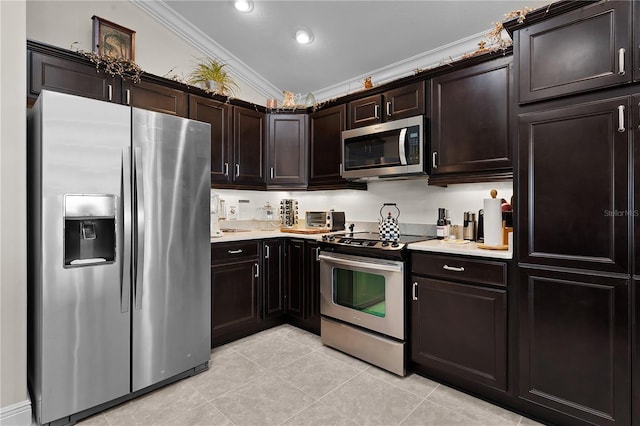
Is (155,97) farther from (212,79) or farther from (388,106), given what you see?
(388,106)

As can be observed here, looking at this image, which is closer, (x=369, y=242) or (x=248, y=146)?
(x=369, y=242)

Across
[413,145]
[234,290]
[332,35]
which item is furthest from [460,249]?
[332,35]

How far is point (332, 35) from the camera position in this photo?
10.3 feet

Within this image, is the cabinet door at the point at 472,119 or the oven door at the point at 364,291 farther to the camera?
the oven door at the point at 364,291

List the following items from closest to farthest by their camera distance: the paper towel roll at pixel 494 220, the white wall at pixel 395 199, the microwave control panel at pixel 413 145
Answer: the paper towel roll at pixel 494 220, the microwave control panel at pixel 413 145, the white wall at pixel 395 199

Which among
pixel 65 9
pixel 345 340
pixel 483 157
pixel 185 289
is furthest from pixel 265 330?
pixel 65 9

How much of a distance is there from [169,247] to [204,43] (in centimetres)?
250

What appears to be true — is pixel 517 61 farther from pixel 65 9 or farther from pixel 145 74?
pixel 65 9

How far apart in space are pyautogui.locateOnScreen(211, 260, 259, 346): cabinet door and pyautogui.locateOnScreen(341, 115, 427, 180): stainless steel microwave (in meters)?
1.32

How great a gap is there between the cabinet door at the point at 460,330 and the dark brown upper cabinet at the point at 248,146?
2.03 meters

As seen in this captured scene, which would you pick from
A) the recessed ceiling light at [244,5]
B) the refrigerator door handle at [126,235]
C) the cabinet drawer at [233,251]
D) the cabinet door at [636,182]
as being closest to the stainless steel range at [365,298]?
the cabinet drawer at [233,251]

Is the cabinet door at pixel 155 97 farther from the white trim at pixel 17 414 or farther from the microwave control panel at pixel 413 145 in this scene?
the white trim at pixel 17 414

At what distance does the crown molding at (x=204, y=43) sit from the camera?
3.24 m

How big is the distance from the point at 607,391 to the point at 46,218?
305 cm
